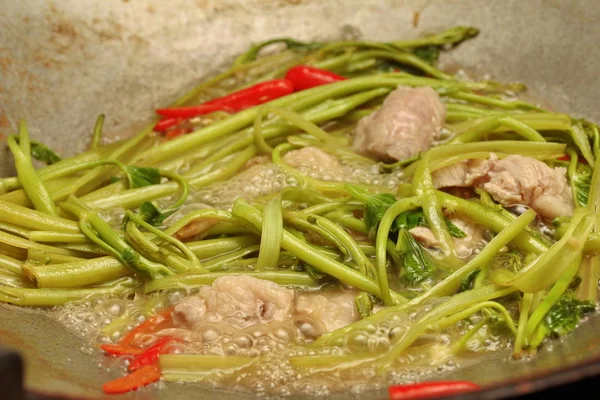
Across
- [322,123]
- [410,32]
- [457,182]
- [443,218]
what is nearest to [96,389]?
Result: [443,218]

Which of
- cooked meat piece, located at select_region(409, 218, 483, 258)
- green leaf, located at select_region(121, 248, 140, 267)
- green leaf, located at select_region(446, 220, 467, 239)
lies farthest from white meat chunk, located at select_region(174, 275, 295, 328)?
green leaf, located at select_region(446, 220, 467, 239)

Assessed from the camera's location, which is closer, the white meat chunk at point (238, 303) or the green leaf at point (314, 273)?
the white meat chunk at point (238, 303)

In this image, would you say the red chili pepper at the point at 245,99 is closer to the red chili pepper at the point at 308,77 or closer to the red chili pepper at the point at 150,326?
the red chili pepper at the point at 308,77

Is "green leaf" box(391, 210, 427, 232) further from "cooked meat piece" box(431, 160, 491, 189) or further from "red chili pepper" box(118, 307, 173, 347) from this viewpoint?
"red chili pepper" box(118, 307, 173, 347)

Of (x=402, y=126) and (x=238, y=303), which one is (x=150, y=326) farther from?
(x=402, y=126)

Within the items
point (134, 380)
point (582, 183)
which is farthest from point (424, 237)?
point (134, 380)

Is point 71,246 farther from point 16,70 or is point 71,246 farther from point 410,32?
point 410,32

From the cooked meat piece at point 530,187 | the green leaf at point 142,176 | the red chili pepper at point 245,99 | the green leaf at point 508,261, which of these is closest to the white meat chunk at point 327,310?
the green leaf at point 508,261
